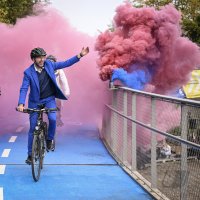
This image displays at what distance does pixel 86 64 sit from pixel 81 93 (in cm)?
122

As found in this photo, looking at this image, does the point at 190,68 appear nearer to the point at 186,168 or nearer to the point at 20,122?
the point at 20,122

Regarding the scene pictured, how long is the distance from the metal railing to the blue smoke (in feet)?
1.14

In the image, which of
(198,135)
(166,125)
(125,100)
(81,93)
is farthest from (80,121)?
(198,135)

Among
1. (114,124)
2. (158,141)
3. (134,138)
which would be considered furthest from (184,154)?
(114,124)

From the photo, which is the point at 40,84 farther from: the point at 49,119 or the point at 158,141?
the point at 158,141

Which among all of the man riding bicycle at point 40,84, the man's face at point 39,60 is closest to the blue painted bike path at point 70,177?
the man riding bicycle at point 40,84

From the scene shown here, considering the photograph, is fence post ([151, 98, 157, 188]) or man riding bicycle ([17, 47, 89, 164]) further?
man riding bicycle ([17, 47, 89, 164])

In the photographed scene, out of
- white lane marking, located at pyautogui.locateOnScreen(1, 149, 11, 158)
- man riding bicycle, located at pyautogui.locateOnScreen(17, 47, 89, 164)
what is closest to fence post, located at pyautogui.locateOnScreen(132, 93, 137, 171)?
man riding bicycle, located at pyautogui.locateOnScreen(17, 47, 89, 164)

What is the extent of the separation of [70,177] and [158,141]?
190 cm

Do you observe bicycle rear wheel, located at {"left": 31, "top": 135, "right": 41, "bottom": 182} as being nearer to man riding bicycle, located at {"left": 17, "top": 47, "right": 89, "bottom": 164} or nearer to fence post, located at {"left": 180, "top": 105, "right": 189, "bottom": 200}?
man riding bicycle, located at {"left": 17, "top": 47, "right": 89, "bottom": 164}

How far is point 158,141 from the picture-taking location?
8.37m

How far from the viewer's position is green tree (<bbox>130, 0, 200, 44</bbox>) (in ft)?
131

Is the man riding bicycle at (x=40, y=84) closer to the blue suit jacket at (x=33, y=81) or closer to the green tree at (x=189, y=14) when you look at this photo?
the blue suit jacket at (x=33, y=81)

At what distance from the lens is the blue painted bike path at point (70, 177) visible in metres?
8.20
